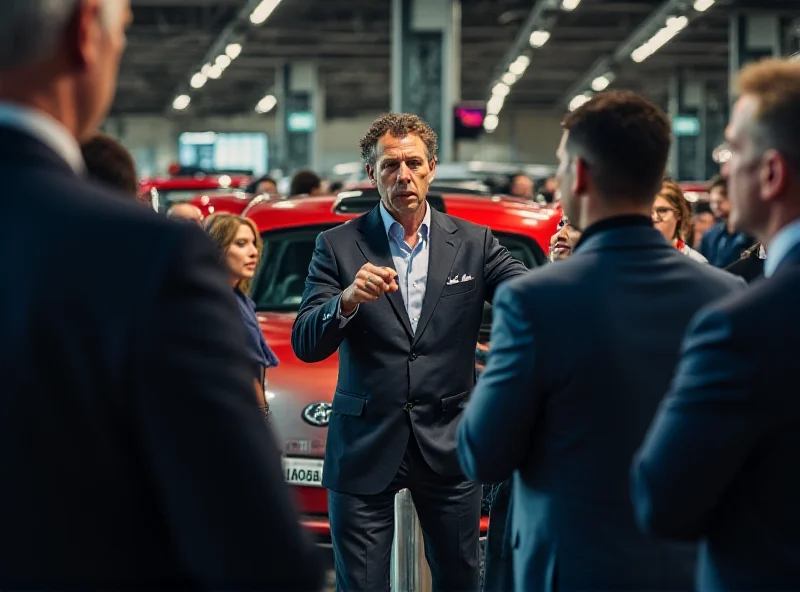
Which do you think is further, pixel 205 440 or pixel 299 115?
pixel 299 115

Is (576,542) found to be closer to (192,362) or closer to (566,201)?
(566,201)

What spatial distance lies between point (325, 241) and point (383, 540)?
110cm

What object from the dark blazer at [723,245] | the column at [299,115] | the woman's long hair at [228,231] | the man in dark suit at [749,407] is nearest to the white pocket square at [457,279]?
the woman's long hair at [228,231]

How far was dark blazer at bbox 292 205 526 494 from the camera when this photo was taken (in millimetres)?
4750

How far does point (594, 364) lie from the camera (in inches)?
112

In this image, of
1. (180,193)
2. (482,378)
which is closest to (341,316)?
(482,378)

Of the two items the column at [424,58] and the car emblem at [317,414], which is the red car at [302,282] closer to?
the car emblem at [317,414]

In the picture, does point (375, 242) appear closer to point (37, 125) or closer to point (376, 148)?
point (376, 148)

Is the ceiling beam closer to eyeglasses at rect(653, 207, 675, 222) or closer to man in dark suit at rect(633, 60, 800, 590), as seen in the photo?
eyeglasses at rect(653, 207, 675, 222)

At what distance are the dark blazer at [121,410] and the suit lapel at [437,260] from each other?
10.0 feet

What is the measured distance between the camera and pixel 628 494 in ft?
9.43

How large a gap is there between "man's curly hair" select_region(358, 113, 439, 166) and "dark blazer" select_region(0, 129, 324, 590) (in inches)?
135

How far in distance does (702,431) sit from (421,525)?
2.66 m

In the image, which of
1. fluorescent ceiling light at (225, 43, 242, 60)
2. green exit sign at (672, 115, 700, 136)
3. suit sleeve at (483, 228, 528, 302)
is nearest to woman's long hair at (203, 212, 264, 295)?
suit sleeve at (483, 228, 528, 302)
